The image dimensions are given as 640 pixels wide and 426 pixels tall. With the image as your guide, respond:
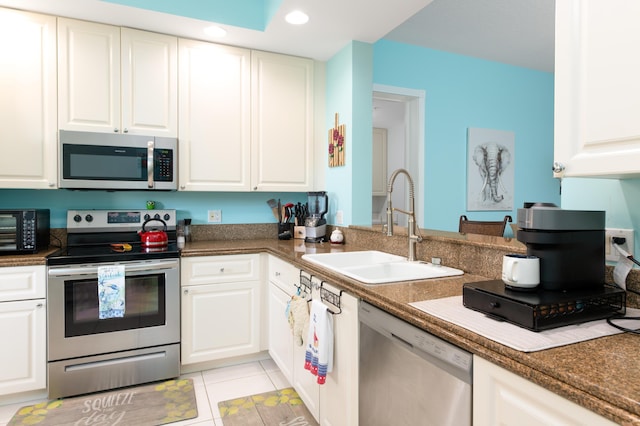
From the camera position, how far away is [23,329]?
209cm

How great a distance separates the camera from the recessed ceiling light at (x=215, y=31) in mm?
2527

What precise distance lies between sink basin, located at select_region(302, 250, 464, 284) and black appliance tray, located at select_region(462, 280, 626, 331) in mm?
481

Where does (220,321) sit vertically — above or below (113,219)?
below

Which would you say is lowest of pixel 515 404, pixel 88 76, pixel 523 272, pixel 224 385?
pixel 224 385

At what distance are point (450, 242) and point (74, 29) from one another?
2.65 m

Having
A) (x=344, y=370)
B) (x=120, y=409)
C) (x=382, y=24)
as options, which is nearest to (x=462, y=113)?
(x=382, y=24)

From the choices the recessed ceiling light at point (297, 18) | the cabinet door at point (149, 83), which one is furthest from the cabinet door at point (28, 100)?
the recessed ceiling light at point (297, 18)

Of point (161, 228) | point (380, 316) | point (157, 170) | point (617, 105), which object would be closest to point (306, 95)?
point (157, 170)

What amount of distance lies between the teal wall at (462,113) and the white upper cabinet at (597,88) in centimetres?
239

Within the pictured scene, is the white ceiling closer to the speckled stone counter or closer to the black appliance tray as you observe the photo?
the speckled stone counter

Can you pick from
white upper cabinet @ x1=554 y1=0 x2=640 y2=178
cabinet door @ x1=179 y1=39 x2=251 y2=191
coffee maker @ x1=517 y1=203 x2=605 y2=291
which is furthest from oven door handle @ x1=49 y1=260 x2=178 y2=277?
white upper cabinet @ x1=554 y1=0 x2=640 y2=178

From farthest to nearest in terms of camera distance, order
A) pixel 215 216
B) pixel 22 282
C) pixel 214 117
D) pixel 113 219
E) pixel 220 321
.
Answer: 1. pixel 215 216
2. pixel 214 117
3. pixel 113 219
4. pixel 220 321
5. pixel 22 282

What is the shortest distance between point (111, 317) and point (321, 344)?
4.61 ft

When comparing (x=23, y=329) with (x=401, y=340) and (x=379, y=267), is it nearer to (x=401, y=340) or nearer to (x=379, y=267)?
(x=379, y=267)
